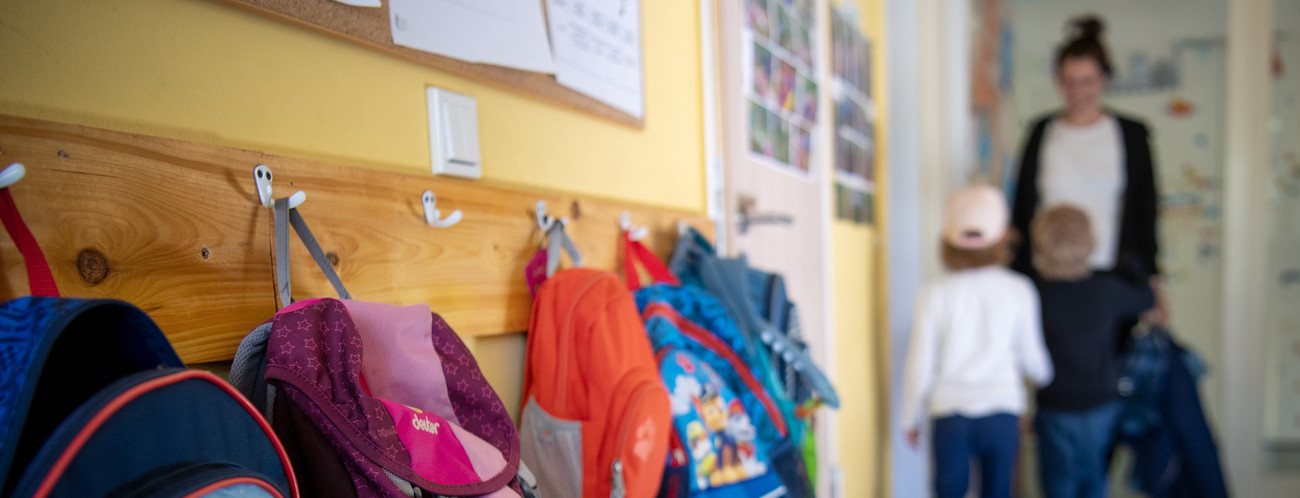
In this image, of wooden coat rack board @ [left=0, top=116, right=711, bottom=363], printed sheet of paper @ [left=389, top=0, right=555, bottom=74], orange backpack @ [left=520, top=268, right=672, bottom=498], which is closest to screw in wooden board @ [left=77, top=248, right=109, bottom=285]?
wooden coat rack board @ [left=0, top=116, right=711, bottom=363]

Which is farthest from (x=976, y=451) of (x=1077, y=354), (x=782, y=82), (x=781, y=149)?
(x=782, y=82)

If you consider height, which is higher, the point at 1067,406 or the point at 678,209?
the point at 678,209

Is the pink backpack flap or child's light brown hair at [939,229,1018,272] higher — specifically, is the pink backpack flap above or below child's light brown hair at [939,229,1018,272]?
below

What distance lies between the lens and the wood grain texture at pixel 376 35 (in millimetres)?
630

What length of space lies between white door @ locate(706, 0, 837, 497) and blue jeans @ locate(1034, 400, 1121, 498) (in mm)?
757

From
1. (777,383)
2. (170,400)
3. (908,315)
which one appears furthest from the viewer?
(908,315)

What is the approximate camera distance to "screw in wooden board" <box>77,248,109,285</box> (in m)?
0.50

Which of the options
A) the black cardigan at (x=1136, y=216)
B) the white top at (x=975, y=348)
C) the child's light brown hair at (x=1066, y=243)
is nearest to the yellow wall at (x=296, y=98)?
the white top at (x=975, y=348)

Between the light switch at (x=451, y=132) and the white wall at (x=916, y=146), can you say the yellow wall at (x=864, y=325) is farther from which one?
the light switch at (x=451, y=132)

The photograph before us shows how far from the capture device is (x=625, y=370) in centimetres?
86

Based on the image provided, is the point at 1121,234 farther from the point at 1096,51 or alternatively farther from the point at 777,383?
the point at 777,383

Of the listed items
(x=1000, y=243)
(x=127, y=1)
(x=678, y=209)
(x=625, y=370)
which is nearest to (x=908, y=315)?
(x=1000, y=243)

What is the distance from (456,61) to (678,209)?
1.87 feet

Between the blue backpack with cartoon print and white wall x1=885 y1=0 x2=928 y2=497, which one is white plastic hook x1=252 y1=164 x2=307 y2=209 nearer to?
the blue backpack with cartoon print
